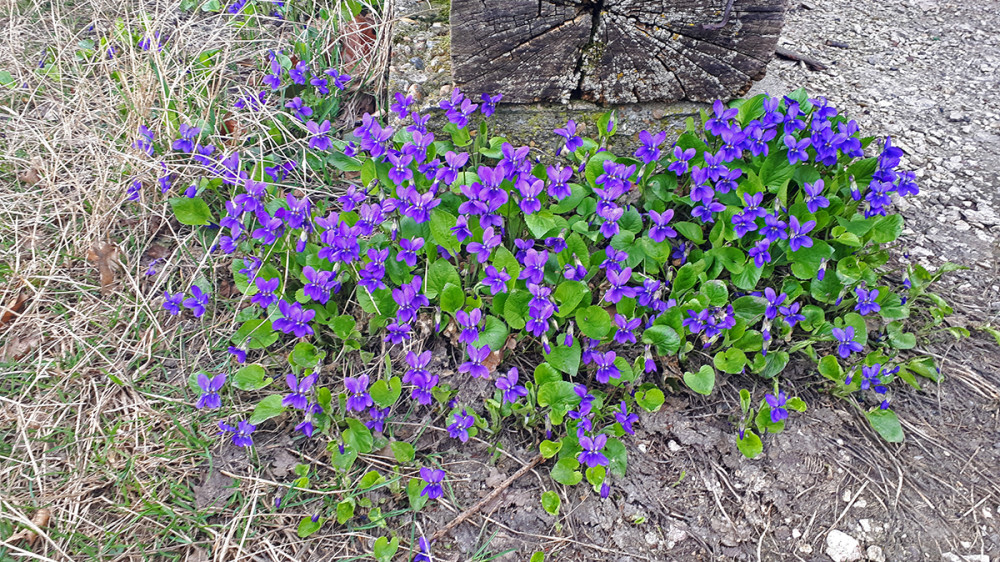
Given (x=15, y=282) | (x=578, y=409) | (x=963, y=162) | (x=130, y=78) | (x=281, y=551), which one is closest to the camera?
(x=281, y=551)

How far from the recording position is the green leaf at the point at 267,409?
195 centimetres

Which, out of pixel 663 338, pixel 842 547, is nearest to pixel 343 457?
pixel 663 338

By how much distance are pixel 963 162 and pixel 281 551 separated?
321 centimetres

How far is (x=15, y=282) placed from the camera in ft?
7.91

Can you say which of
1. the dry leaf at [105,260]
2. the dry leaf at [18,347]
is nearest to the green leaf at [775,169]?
the dry leaf at [105,260]

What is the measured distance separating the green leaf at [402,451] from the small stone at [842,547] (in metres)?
1.27

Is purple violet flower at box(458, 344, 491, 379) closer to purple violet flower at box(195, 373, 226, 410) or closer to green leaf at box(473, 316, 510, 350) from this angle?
green leaf at box(473, 316, 510, 350)

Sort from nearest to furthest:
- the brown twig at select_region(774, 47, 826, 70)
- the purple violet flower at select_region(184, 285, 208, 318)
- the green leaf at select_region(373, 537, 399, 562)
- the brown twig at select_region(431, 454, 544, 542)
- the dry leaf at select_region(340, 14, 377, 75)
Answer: the green leaf at select_region(373, 537, 399, 562) < the brown twig at select_region(431, 454, 544, 542) < the purple violet flower at select_region(184, 285, 208, 318) < the dry leaf at select_region(340, 14, 377, 75) < the brown twig at select_region(774, 47, 826, 70)

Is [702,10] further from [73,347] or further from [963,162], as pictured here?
[73,347]

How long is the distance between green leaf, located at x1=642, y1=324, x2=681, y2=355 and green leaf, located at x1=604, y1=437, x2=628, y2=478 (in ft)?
1.10

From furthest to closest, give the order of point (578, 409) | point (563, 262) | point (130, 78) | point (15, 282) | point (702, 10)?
point (130, 78) < point (15, 282) < point (702, 10) < point (563, 262) < point (578, 409)

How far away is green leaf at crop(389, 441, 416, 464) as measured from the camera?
1900 millimetres

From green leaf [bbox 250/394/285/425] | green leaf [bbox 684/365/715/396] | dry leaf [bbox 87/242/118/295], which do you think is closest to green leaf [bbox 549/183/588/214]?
green leaf [bbox 684/365/715/396]

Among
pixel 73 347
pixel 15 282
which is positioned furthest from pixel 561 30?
pixel 15 282
